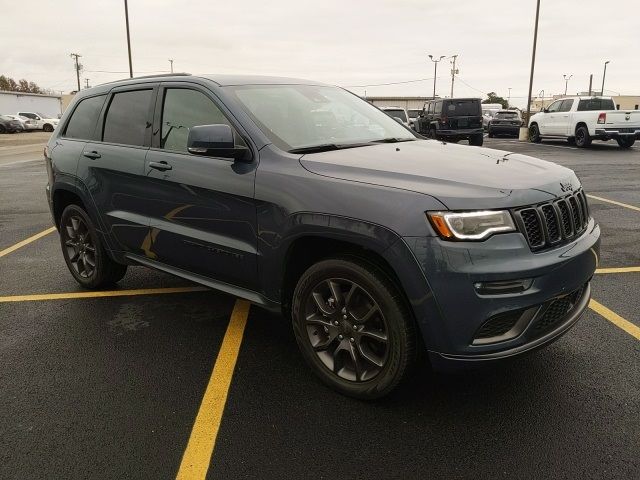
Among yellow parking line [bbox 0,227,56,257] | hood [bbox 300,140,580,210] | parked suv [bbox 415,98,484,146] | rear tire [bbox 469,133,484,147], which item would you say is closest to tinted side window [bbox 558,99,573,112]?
parked suv [bbox 415,98,484,146]

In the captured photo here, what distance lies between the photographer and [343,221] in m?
2.74

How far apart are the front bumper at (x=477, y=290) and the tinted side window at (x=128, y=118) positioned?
2.52 metres

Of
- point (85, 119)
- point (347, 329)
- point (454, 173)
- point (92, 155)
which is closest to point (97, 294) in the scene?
point (92, 155)

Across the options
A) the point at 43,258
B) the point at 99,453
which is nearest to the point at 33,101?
the point at 43,258

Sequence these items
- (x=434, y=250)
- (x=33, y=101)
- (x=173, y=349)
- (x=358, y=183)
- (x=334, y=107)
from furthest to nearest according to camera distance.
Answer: (x=33, y=101), (x=334, y=107), (x=173, y=349), (x=358, y=183), (x=434, y=250)

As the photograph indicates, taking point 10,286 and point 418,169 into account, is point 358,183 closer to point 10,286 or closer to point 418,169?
point 418,169

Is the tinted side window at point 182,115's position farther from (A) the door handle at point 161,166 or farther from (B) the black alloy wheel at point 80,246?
(B) the black alloy wheel at point 80,246

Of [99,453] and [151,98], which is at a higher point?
[151,98]

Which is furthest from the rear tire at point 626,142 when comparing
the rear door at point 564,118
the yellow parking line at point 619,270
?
the yellow parking line at point 619,270

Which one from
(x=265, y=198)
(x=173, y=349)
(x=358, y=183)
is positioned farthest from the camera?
(x=173, y=349)

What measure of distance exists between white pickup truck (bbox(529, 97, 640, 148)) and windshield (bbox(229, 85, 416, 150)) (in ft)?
54.9

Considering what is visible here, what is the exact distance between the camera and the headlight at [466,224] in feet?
8.13

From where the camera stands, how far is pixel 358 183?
2.76m

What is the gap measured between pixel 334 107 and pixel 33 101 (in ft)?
244
